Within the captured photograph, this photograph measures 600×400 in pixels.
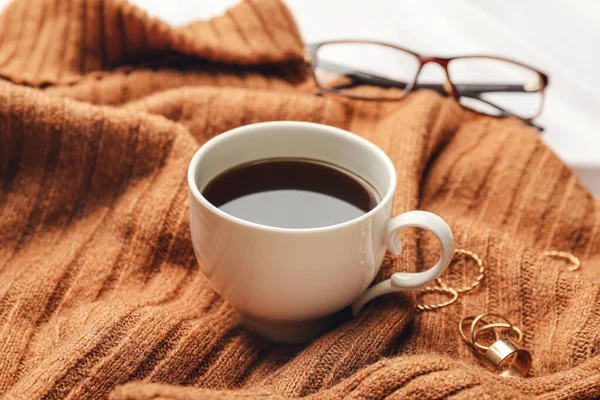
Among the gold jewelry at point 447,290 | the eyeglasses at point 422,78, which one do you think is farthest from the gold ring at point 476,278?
the eyeglasses at point 422,78

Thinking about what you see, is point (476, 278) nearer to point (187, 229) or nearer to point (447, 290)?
point (447, 290)

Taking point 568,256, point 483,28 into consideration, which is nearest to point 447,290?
point 568,256

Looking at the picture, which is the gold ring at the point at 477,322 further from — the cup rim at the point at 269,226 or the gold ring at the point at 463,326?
the cup rim at the point at 269,226

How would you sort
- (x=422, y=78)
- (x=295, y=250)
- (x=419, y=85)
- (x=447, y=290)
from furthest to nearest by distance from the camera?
(x=422, y=78) → (x=419, y=85) → (x=447, y=290) → (x=295, y=250)

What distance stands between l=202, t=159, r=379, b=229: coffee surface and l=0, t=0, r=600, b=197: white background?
413 mm

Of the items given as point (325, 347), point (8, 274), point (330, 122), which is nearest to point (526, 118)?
point (330, 122)

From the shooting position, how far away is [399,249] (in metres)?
0.40

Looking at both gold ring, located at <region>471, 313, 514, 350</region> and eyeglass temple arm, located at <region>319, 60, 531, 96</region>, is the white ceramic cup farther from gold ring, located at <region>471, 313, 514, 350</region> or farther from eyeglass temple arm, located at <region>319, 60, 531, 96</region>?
eyeglass temple arm, located at <region>319, 60, 531, 96</region>

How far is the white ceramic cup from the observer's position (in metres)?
0.35

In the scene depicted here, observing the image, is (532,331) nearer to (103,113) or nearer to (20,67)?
(103,113)

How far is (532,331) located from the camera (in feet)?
1.44

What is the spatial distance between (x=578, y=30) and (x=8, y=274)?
0.78m

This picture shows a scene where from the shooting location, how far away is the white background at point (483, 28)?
81cm

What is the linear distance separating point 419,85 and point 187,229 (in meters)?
0.34
